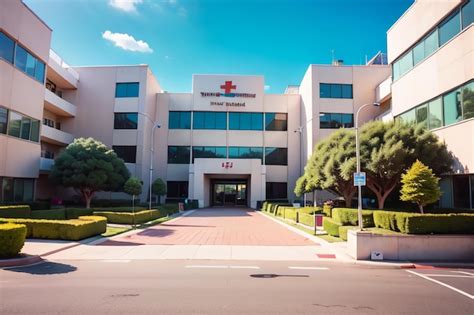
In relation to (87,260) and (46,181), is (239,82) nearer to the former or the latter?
(46,181)

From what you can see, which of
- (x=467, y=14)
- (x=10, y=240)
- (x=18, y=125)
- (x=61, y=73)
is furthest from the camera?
(x=61, y=73)

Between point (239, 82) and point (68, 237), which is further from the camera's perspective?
point (239, 82)

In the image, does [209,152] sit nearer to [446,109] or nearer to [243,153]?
[243,153]

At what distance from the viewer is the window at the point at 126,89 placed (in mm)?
41094

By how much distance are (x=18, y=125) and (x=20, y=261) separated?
1883cm

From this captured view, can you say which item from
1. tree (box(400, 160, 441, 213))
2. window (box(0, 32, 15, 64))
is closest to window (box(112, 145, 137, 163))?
window (box(0, 32, 15, 64))

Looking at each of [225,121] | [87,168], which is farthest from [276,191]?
[87,168]

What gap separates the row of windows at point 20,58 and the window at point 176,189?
20.8 meters

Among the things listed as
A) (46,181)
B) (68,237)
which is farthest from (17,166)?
(68,237)

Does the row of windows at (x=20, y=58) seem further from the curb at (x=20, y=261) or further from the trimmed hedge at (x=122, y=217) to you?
the curb at (x=20, y=261)

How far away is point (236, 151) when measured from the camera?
45000 millimetres

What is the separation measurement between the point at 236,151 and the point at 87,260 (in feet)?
112

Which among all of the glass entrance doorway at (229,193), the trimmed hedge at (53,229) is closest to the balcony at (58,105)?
the trimmed hedge at (53,229)

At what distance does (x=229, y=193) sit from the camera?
5481cm
